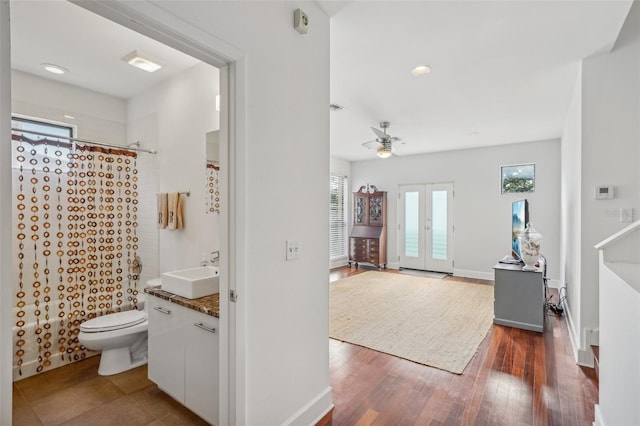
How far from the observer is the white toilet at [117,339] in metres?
2.55

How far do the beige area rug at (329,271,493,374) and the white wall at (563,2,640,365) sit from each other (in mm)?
1080

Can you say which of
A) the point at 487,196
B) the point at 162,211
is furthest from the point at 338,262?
the point at 162,211

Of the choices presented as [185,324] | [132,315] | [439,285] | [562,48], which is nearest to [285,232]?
[185,324]

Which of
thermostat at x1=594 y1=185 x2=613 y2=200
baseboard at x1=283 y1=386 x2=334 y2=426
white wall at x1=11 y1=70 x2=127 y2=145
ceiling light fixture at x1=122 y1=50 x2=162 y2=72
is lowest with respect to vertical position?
baseboard at x1=283 y1=386 x2=334 y2=426

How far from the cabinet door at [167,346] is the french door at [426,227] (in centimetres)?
591

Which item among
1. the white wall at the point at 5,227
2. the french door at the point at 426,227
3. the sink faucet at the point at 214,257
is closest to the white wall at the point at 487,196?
the french door at the point at 426,227

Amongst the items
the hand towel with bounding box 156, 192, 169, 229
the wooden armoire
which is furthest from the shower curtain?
the wooden armoire

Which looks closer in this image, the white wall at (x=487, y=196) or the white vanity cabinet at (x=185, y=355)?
the white vanity cabinet at (x=185, y=355)

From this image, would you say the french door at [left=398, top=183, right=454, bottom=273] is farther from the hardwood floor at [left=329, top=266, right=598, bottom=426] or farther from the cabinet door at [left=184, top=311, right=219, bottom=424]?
the cabinet door at [left=184, top=311, right=219, bottom=424]

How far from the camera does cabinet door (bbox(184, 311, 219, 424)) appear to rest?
72.5 inches

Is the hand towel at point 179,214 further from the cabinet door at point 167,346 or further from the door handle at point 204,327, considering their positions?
the door handle at point 204,327

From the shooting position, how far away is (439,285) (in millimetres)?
5672

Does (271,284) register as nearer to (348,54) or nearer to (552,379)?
(348,54)

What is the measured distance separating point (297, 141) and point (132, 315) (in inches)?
88.7
